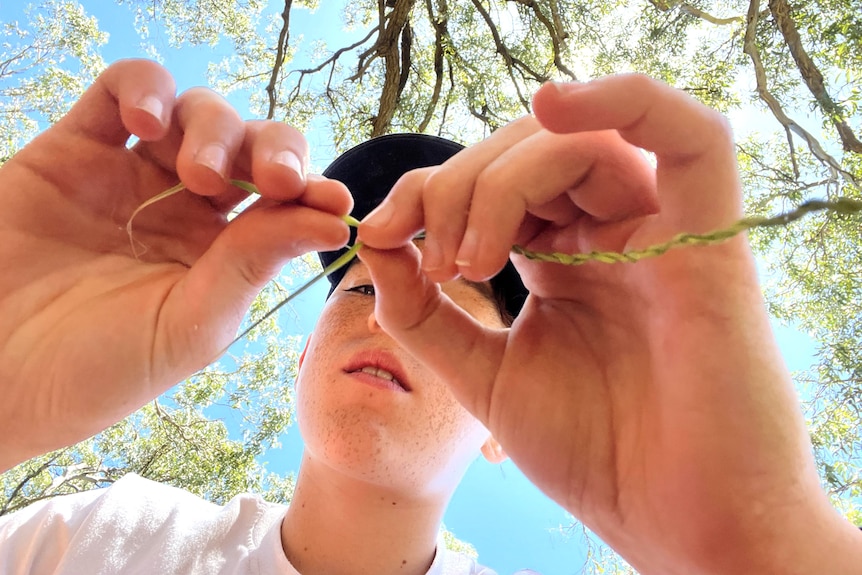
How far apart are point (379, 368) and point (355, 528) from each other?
399 mm

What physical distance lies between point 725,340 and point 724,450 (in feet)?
0.41

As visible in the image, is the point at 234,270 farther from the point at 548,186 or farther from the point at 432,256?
the point at 548,186

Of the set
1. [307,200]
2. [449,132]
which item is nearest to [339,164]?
[307,200]

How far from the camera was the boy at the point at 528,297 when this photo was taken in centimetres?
65

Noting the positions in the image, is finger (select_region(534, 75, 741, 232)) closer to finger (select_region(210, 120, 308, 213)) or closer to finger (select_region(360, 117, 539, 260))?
finger (select_region(360, 117, 539, 260))

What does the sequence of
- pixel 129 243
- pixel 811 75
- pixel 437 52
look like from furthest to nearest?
pixel 437 52
pixel 811 75
pixel 129 243

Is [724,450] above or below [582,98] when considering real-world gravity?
below

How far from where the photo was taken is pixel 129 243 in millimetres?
912

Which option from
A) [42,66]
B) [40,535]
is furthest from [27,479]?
[42,66]

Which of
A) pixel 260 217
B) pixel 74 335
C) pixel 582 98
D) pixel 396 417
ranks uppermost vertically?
pixel 582 98

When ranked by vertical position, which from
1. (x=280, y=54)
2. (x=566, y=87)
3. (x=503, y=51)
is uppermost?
(x=503, y=51)

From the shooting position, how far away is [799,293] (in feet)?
9.30

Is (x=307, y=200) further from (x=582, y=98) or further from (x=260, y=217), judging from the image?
(x=582, y=98)

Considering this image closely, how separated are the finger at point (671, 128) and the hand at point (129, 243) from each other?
11.9 inches
